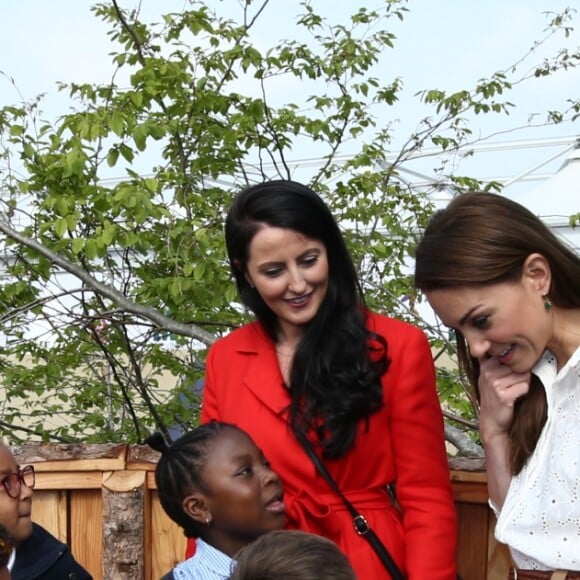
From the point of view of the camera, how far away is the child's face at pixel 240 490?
102 inches

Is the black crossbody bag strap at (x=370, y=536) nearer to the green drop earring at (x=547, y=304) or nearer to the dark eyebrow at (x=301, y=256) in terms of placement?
the dark eyebrow at (x=301, y=256)

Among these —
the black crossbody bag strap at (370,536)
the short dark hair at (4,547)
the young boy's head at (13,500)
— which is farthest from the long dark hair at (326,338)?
the young boy's head at (13,500)

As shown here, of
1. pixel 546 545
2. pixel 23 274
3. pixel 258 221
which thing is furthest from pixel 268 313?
pixel 23 274

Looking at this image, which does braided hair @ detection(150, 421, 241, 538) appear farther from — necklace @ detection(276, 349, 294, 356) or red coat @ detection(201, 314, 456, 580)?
necklace @ detection(276, 349, 294, 356)

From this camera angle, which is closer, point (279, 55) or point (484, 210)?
point (484, 210)

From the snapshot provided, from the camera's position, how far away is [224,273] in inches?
157

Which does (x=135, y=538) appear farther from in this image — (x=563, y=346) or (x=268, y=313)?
(x=563, y=346)

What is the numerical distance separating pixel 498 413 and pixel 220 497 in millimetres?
801

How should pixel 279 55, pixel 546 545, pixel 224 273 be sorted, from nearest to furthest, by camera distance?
1. pixel 546 545
2. pixel 224 273
3. pixel 279 55

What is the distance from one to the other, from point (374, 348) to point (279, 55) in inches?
115

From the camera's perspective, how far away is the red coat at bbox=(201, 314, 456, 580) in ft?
8.20

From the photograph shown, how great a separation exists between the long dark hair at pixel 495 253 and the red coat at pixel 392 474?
34 centimetres

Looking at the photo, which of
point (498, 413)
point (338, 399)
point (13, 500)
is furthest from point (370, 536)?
point (13, 500)

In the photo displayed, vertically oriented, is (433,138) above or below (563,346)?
above
